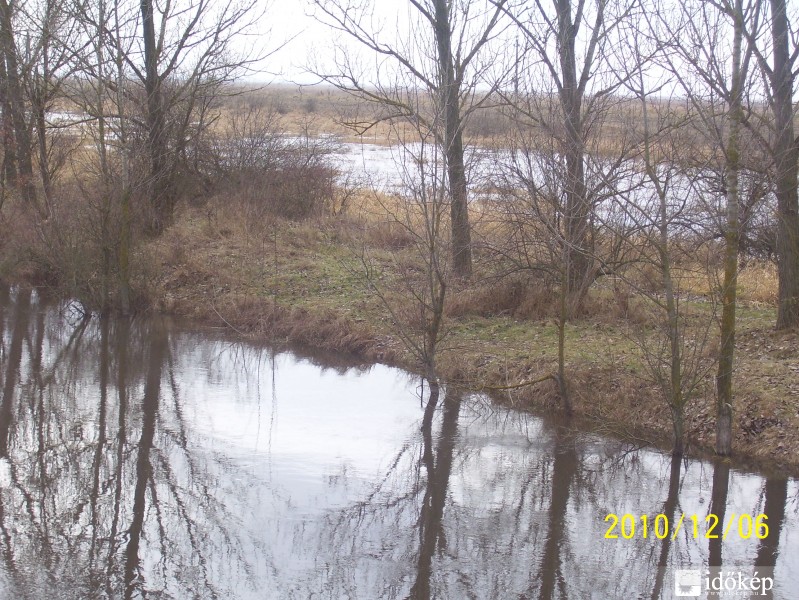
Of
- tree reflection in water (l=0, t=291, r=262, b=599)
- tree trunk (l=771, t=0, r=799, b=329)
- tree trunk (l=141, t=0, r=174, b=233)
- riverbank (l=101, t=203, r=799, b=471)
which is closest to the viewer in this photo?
tree reflection in water (l=0, t=291, r=262, b=599)

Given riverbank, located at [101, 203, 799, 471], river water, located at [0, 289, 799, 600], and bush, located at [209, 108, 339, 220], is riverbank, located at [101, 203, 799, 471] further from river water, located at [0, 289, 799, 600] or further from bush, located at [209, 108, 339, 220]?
bush, located at [209, 108, 339, 220]

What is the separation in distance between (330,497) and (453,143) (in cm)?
578

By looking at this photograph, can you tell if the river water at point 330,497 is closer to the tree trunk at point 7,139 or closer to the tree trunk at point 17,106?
the tree trunk at point 17,106

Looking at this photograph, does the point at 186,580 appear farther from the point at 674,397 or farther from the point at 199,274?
the point at 199,274

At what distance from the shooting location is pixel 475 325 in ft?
46.0

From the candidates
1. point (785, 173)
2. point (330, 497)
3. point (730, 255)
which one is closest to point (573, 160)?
point (785, 173)

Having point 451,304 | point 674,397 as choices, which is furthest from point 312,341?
point 674,397

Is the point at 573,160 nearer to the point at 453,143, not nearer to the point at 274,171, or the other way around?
the point at 453,143

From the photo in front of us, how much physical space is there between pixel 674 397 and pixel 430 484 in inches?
110

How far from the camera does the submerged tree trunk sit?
821cm

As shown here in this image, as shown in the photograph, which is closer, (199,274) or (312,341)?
(312,341)

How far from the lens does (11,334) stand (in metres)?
14.5

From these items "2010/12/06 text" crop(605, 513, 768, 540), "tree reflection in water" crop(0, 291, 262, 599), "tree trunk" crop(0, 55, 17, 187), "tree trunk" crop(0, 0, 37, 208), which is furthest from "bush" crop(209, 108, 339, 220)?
"2010/12/06 text" crop(605, 513, 768, 540)

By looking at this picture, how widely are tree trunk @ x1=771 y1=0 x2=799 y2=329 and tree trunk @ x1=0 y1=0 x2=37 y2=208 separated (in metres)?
15.2
